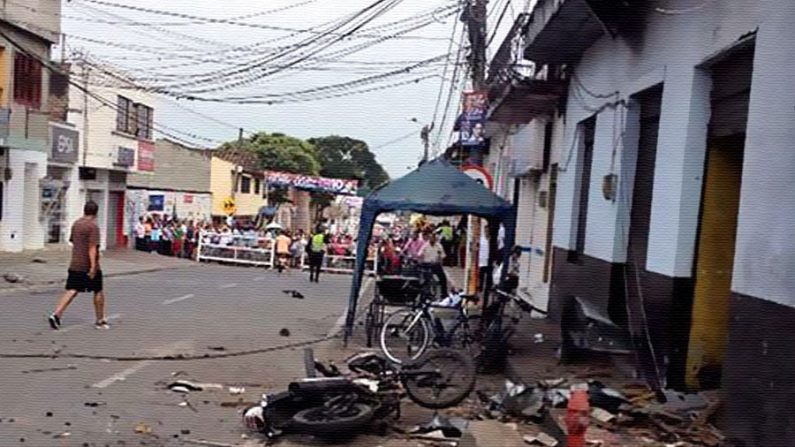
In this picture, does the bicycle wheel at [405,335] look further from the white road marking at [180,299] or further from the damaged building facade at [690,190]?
the white road marking at [180,299]

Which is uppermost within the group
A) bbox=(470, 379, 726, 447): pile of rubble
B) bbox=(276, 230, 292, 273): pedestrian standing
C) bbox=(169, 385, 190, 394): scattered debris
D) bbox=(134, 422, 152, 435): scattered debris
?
bbox=(470, 379, 726, 447): pile of rubble

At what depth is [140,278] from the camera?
2623 cm

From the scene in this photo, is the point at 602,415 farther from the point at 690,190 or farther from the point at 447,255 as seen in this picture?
the point at 447,255

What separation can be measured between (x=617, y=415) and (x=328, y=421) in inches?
93.4

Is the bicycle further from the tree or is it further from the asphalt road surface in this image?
the tree

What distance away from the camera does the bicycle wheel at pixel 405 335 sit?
12.3 meters

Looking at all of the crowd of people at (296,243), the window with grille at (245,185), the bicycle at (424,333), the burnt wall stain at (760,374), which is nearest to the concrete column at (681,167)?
the burnt wall stain at (760,374)

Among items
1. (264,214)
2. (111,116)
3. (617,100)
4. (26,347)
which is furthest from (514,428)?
(264,214)

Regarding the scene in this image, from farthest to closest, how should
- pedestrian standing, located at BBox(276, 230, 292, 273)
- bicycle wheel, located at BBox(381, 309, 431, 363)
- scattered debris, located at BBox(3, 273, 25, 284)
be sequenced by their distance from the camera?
pedestrian standing, located at BBox(276, 230, 292, 273), scattered debris, located at BBox(3, 273, 25, 284), bicycle wheel, located at BBox(381, 309, 431, 363)

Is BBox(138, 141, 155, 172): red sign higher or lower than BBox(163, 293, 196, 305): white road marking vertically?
higher

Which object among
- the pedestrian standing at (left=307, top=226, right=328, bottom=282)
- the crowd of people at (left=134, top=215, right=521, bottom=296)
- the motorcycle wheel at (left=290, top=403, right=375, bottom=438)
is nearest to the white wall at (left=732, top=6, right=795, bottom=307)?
the motorcycle wheel at (left=290, top=403, right=375, bottom=438)

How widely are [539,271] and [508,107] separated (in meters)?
3.29

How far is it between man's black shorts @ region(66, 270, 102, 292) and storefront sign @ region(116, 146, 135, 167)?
25.5 meters

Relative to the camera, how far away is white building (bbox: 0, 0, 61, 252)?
84.9 ft
